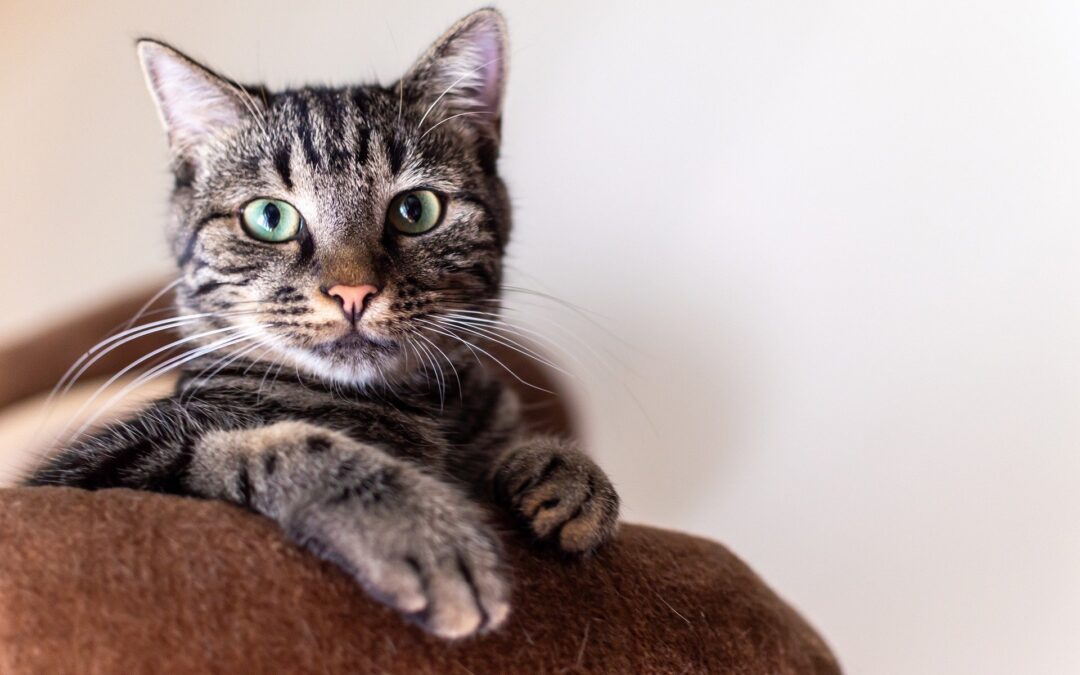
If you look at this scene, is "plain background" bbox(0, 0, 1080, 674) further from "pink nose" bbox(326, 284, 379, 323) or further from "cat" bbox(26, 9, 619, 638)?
"pink nose" bbox(326, 284, 379, 323)

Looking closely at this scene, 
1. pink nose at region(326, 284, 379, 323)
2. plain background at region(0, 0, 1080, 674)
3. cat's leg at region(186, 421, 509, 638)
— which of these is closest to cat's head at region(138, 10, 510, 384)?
pink nose at region(326, 284, 379, 323)

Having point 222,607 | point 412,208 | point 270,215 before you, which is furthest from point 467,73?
point 222,607

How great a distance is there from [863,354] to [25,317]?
185 centimetres

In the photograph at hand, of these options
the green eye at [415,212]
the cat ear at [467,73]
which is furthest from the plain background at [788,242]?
the green eye at [415,212]

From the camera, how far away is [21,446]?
1.61 metres

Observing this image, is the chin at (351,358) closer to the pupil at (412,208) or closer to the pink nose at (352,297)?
the pink nose at (352,297)

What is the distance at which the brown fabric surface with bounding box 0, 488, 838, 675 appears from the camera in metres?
0.53

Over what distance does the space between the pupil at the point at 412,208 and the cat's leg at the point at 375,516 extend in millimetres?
313

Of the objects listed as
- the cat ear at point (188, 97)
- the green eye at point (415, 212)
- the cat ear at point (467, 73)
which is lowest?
the green eye at point (415, 212)

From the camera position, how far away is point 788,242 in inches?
63.1

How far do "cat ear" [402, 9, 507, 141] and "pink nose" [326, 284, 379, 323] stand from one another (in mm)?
295

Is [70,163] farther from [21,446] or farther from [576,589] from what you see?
[576,589]

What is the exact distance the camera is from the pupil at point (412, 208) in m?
0.90

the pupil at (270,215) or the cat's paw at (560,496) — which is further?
the pupil at (270,215)
